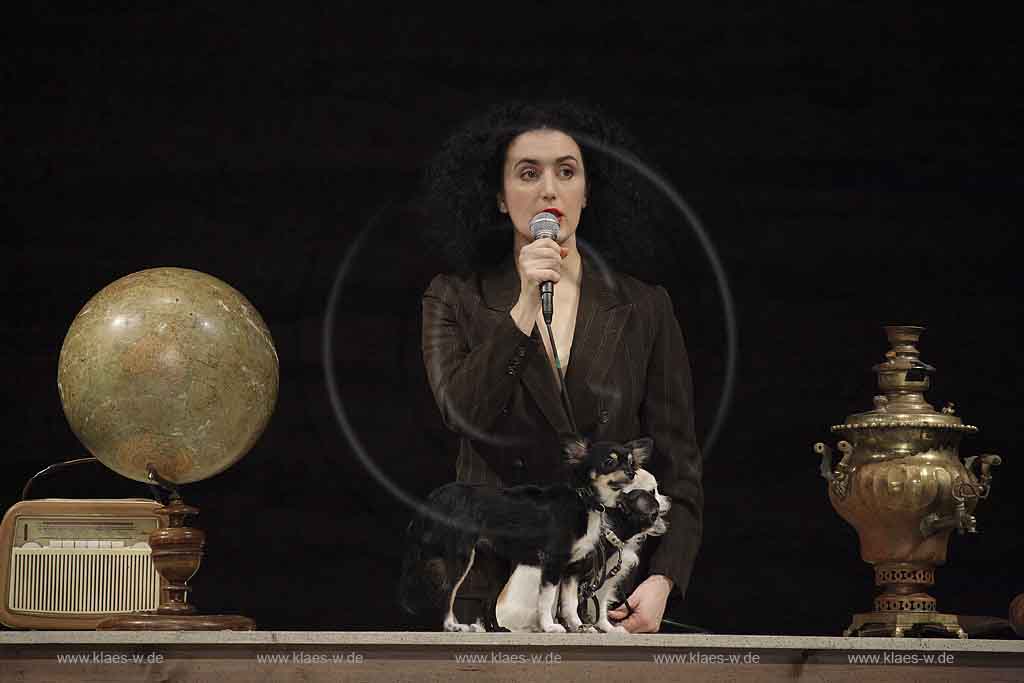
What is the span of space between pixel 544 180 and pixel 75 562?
3.87 feet

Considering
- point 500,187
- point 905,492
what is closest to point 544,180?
point 500,187

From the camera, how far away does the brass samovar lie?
131 inches

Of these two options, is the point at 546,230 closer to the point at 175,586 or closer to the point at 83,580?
the point at 175,586

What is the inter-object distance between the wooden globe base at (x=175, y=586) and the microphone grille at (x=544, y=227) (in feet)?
2.76

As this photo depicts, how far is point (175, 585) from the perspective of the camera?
3.19m

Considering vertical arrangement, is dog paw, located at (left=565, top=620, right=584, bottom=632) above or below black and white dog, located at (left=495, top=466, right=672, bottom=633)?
below

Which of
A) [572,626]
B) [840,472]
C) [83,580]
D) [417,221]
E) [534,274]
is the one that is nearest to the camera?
[572,626]

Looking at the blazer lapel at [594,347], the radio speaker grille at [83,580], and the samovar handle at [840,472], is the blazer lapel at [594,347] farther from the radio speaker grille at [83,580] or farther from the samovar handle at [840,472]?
the radio speaker grille at [83,580]

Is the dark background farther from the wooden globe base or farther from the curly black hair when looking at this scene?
the wooden globe base

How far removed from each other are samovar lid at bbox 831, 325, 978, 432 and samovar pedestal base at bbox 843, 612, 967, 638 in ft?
1.22

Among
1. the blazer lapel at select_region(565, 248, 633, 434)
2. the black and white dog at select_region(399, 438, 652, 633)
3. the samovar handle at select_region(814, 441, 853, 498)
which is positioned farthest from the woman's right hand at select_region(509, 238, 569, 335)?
the samovar handle at select_region(814, 441, 853, 498)

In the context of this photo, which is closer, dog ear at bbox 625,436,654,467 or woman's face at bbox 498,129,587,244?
dog ear at bbox 625,436,654,467

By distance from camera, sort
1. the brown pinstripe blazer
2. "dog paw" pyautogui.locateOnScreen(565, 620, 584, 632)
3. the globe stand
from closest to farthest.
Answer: "dog paw" pyautogui.locateOnScreen(565, 620, 584, 632) → the globe stand → the brown pinstripe blazer

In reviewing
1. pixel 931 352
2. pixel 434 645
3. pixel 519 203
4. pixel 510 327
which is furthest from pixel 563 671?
pixel 931 352
